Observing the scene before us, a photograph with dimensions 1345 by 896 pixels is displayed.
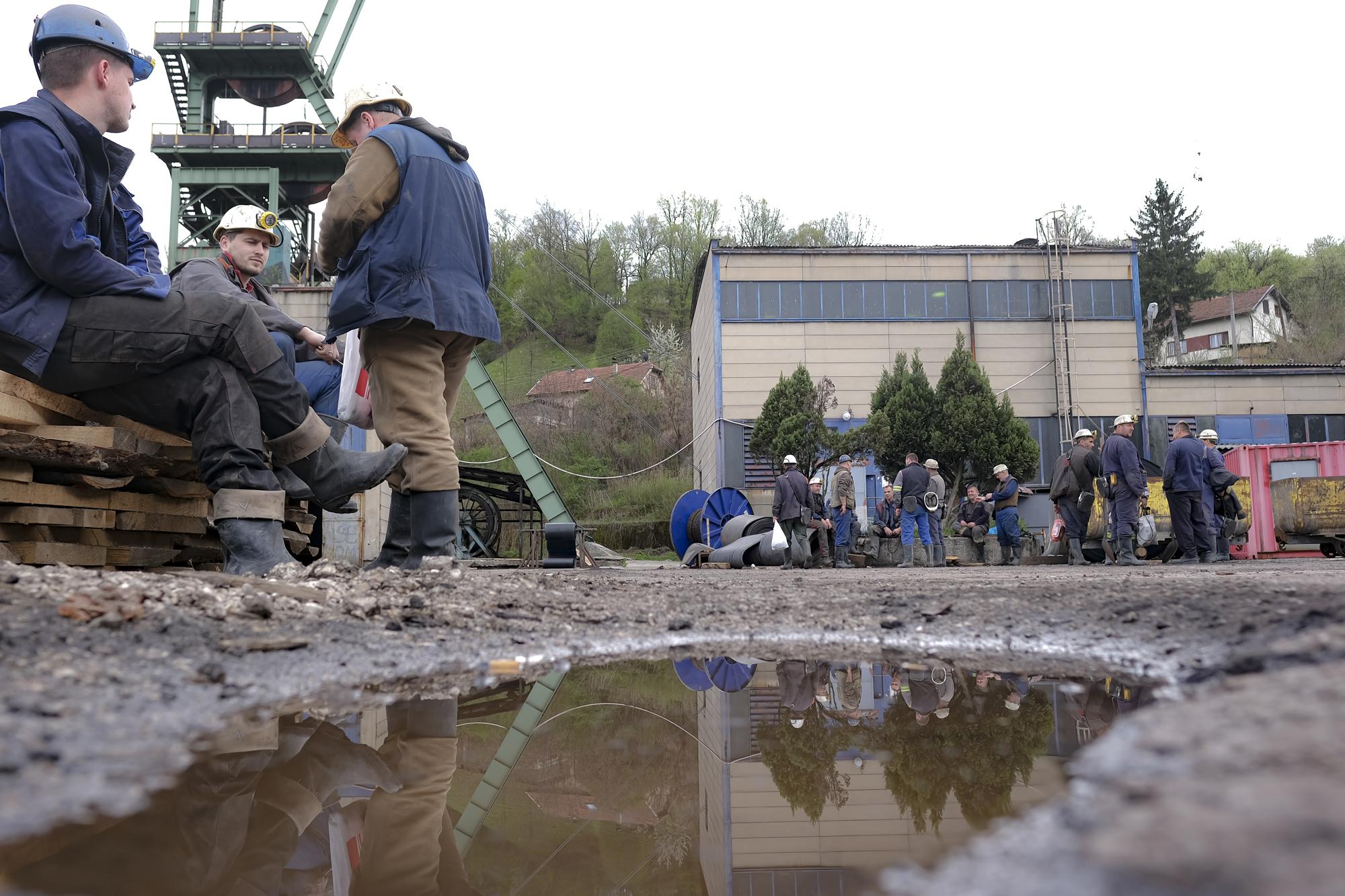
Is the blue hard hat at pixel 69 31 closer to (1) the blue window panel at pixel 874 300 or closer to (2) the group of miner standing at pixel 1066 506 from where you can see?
(2) the group of miner standing at pixel 1066 506

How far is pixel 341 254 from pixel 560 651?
94.4 inches

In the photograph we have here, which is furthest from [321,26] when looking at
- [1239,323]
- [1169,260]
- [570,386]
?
[1239,323]

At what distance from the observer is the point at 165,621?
2152 millimetres

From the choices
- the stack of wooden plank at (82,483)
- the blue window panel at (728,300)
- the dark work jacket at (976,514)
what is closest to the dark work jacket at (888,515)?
the dark work jacket at (976,514)

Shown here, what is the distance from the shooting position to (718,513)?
1648 cm

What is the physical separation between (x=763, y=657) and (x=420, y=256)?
7.76 feet

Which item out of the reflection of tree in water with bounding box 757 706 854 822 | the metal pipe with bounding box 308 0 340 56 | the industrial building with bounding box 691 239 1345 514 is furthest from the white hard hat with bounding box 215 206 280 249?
the metal pipe with bounding box 308 0 340 56

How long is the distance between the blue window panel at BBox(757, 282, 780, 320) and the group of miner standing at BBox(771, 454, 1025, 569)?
35.5 feet

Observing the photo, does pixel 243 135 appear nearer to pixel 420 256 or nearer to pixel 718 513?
pixel 718 513

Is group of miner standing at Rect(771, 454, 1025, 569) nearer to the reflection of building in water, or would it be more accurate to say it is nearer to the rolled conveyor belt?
the rolled conveyor belt

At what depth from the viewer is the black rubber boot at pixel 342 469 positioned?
394cm

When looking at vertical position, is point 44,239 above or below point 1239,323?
below

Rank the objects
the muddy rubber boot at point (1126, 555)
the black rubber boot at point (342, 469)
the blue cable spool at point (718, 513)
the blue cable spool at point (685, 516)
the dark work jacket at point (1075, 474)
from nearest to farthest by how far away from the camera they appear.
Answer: the black rubber boot at point (342, 469) → the muddy rubber boot at point (1126, 555) → the dark work jacket at point (1075, 474) → the blue cable spool at point (718, 513) → the blue cable spool at point (685, 516)

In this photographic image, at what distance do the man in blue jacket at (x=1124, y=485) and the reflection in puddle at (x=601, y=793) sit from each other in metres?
9.58
